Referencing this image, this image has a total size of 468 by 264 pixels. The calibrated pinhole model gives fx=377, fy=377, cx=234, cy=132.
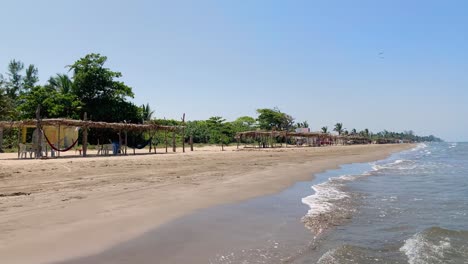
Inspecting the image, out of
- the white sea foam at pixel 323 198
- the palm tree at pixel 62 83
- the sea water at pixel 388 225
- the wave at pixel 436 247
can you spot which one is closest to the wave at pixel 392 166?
the sea water at pixel 388 225

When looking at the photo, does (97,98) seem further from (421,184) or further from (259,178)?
(421,184)

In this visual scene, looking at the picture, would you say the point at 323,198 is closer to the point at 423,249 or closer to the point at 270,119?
the point at 423,249

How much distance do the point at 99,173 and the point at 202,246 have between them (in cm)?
802

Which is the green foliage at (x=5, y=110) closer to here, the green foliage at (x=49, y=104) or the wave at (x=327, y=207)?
the green foliage at (x=49, y=104)

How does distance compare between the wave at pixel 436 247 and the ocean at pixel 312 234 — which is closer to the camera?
the ocean at pixel 312 234

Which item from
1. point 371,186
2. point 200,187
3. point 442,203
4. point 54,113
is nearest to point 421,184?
point 371,186

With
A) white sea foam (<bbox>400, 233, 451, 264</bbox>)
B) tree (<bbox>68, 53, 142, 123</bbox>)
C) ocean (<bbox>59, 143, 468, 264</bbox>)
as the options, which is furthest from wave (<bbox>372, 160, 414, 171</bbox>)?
tree (<bbox>68, 53, 142, 123</bbox>)

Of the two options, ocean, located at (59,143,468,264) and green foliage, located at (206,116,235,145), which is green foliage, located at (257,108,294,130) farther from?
ocean, located at (59,143,468,264)

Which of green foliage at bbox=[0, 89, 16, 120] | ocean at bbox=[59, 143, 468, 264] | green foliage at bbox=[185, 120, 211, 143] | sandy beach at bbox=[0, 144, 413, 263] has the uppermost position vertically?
green foliage at bbox=[0, 89, 16, 120]

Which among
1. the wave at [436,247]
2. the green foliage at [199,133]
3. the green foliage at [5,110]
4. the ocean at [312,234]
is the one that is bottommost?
the wave at [436,247]

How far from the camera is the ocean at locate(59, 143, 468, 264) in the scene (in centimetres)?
450

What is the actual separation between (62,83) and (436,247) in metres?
36.4

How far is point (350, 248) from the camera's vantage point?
4945mm

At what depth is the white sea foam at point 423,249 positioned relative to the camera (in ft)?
15.3
